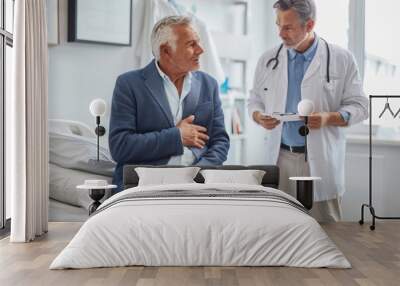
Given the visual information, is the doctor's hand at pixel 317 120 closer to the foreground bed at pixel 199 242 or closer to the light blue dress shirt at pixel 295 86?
the light blue dress shirt at pixel 295 86

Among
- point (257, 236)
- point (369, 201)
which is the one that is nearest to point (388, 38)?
point (369, 201)

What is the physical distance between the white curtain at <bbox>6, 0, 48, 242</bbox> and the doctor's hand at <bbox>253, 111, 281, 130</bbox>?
2264mm

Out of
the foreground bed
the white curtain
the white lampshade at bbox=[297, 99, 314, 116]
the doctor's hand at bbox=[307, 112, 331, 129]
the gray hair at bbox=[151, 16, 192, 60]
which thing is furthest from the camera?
the gray hair at bbox=[151, 16, 192, 60]

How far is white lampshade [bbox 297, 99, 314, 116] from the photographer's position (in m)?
6.86

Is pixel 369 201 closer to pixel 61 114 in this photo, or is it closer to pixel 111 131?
pixel 111 131

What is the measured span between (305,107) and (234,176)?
40.4 inches

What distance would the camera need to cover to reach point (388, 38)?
729 centimetres

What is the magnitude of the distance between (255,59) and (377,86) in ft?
4.42

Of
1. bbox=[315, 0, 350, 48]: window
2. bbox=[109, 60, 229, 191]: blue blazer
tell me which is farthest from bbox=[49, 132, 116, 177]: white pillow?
bbox=[315, 0, 350, 48]: window

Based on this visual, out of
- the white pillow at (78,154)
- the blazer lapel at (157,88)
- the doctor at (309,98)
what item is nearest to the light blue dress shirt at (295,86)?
the doctor at (309,98)

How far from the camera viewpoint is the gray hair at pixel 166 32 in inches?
281

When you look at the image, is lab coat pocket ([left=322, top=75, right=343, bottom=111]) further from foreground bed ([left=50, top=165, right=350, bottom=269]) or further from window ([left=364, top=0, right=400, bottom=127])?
foreground bed ([left=50, top=165, right=350, bottom=269])

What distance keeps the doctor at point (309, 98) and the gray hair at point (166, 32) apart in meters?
0.95

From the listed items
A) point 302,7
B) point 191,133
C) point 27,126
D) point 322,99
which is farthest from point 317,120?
point 27,126
